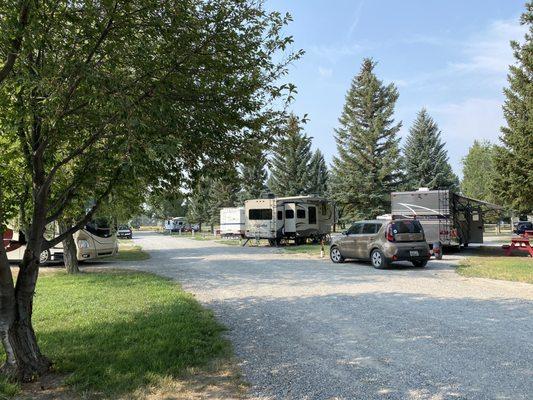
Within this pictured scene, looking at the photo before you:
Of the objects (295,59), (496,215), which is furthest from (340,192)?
(295,59)

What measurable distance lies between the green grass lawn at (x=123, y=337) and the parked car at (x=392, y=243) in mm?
7176

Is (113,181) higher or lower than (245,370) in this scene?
higher

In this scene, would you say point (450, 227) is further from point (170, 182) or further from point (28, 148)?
point (28, 148)

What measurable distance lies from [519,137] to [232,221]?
23991 mm

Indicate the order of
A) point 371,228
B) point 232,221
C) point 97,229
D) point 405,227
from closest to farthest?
1. point 405,227
2. point 371,228
3. point 97,229
4. point 232,221

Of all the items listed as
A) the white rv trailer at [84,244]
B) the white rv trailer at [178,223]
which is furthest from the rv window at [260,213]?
the white rv trailer at [178,223]

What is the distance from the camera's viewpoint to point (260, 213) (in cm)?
2933

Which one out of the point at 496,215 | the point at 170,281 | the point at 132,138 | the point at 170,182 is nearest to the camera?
the point at 132,138

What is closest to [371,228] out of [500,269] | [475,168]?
[500,269]

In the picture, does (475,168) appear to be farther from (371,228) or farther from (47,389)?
(47,389)

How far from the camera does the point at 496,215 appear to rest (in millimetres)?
48969

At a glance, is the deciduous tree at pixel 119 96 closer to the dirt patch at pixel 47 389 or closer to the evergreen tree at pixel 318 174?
the dirt patch at pixel 47 389

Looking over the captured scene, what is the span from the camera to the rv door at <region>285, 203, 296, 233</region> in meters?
28.3

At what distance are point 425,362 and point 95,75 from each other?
4.42 m
